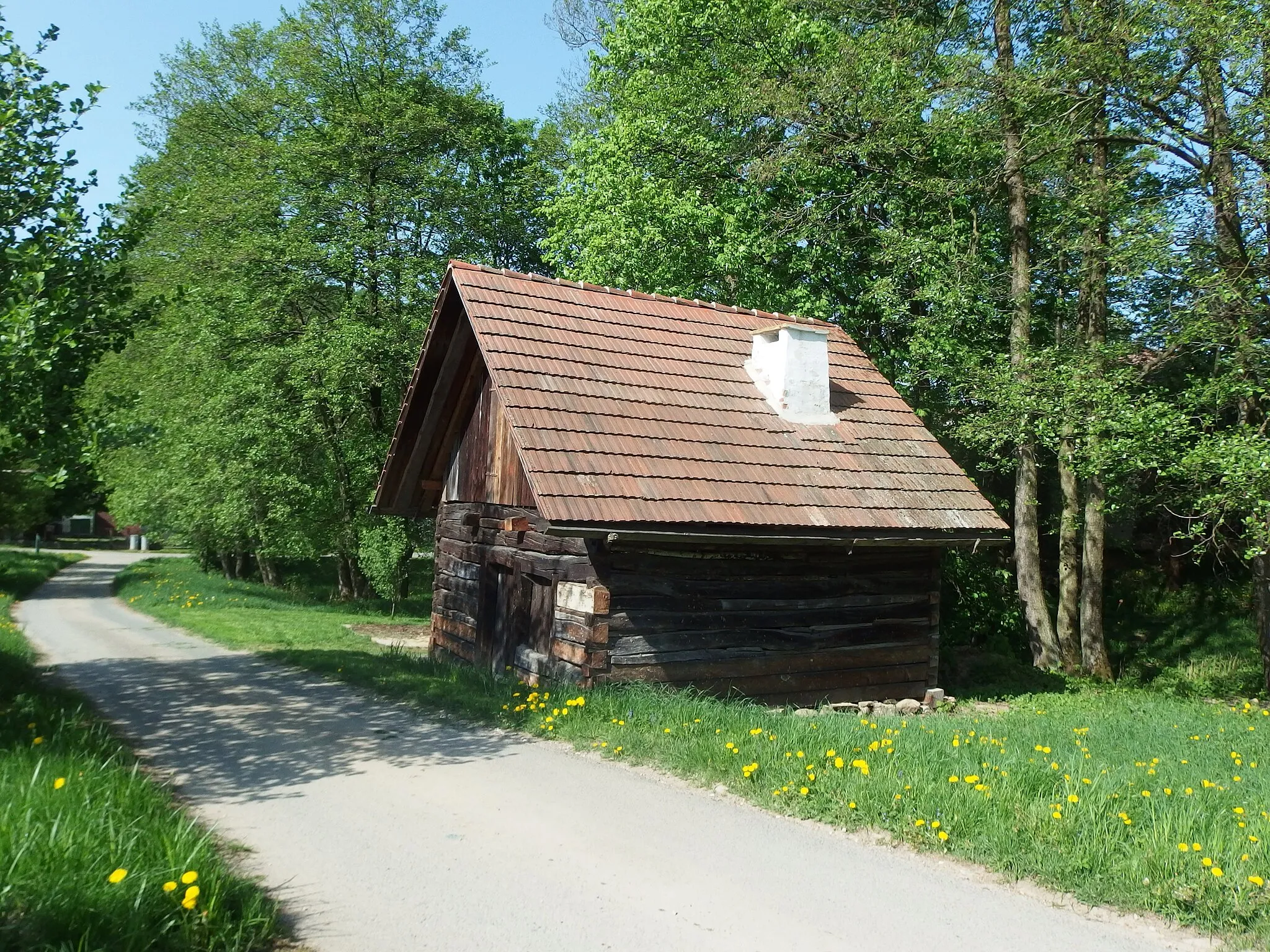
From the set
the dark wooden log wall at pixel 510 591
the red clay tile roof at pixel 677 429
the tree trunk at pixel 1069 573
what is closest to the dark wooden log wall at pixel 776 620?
the dark wooden log wall at pixel 510 591

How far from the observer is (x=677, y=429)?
39.0 ft

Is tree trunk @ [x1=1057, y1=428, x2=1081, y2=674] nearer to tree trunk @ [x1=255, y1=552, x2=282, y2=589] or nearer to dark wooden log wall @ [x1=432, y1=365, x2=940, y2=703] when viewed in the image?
dark wooden log wall @ [x1=432, y1=365, x2=940, y2=703]

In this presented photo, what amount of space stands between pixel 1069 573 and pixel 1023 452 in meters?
3.21

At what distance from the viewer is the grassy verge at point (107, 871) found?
12.9 ft

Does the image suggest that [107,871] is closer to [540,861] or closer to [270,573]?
[540,861]

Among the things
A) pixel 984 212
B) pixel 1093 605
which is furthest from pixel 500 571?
pixel 984 212

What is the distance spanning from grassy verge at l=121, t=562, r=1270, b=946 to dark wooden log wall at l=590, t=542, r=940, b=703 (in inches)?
39.1

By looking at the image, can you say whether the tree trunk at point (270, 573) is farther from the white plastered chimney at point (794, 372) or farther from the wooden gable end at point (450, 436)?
the white plastered chimney at point (794, 372)

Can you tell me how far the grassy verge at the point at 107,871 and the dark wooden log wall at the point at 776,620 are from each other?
18.5 ft

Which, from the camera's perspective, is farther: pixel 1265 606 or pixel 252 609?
pixel 252 609

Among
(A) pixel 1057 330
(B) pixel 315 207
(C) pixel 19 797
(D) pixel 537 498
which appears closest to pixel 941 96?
(A) pixel 1057 330

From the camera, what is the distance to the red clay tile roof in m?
10.6

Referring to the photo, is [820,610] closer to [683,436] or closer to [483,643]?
[683,436]

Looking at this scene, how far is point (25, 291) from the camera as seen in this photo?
7945 millimetres
